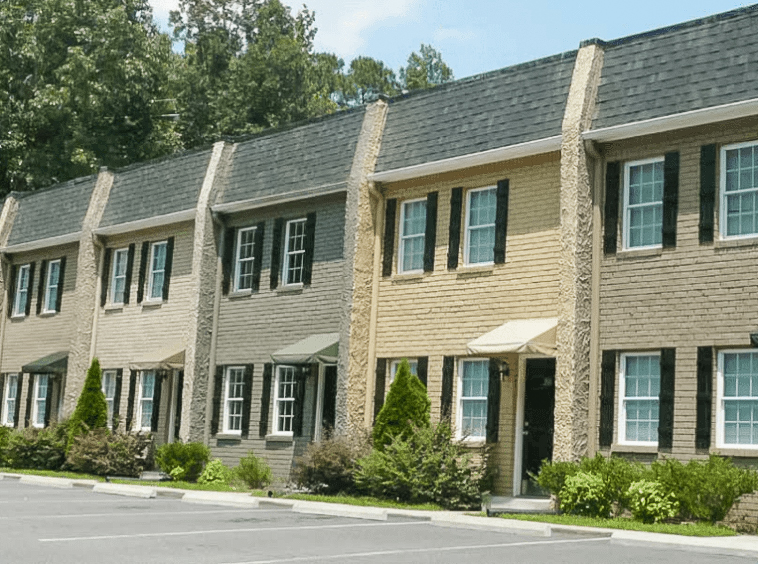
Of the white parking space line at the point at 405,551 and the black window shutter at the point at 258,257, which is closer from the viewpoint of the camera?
the white parking space line at the point at 405,551

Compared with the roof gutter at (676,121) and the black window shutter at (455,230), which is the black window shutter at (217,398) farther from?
the roof gutter at (676,121)

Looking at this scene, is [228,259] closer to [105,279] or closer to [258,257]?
[258,257]

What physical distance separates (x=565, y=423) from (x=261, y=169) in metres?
11.7

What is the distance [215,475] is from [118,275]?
9287 mm

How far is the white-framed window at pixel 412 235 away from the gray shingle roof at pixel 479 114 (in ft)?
3.25

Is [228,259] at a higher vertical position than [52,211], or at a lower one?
lower

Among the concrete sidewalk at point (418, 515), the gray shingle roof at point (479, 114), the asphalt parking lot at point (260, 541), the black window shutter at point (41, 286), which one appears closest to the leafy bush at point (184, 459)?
the concrete sidewalk at point (418, 515)

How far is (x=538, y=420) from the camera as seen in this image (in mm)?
21312

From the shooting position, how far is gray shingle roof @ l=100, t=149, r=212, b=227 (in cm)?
2973

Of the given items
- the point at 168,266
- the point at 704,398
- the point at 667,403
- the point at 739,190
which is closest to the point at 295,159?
the point at 168,266

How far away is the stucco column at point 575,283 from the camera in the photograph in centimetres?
1944

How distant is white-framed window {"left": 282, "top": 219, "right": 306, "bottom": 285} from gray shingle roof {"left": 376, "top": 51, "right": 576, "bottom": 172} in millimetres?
3371

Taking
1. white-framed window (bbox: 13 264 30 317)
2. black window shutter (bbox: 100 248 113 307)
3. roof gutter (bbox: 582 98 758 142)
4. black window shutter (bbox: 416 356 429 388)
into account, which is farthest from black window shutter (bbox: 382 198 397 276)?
white-framed window (bbox: 13 264 30 317)

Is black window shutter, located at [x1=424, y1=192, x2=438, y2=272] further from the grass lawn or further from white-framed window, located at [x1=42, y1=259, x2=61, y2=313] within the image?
white-framed window, located at [x1=42, y1=259, x2=61, y2=313]
